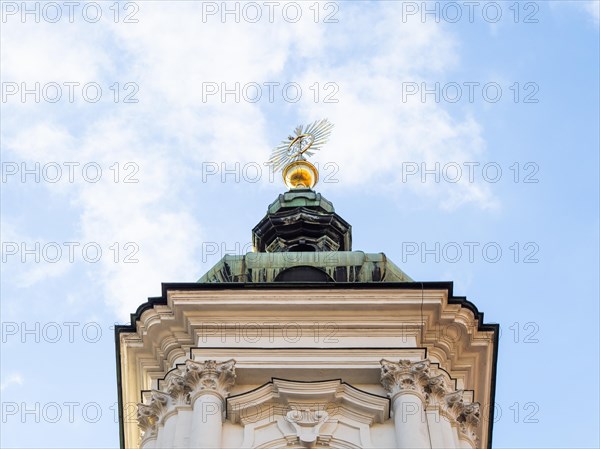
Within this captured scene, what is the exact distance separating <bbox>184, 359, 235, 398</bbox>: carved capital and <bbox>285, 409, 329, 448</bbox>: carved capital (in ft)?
3.83

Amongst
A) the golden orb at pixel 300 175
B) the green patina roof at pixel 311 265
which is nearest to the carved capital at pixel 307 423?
the green patina roof at pixel 311 265

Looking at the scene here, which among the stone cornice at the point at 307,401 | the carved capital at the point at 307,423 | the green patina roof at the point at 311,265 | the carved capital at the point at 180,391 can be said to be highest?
the green patina roof at the point at 311,265

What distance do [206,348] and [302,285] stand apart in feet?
7.39

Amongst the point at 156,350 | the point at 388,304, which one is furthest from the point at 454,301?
the point at 156,350

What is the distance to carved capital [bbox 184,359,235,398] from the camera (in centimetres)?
2870

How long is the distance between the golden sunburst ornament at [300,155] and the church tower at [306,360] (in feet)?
23.7

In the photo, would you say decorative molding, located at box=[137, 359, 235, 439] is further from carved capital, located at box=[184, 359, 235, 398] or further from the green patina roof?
the green patina roof

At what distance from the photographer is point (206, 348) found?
29.5 m

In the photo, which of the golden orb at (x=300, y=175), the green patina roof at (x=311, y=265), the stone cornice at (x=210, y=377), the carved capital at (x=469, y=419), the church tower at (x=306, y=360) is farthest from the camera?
the golden orb at (x=300, y=175)

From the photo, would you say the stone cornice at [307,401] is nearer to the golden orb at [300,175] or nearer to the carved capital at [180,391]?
the carved capital at [180,391]

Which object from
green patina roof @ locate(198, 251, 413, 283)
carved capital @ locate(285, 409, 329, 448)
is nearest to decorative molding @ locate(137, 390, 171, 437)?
carved capital @ locate(285, 409, 329, 448)

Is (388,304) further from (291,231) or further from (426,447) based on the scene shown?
(291,231)

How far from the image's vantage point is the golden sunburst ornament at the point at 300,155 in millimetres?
40469

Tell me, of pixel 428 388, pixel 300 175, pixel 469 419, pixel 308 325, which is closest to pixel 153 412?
pixel 308 325
